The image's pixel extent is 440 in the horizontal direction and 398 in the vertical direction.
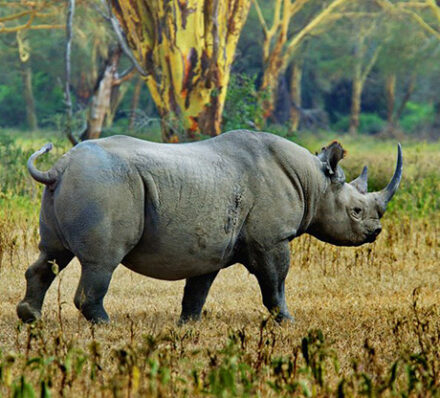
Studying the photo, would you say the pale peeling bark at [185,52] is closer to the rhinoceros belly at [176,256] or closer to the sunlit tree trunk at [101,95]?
the sunlit tree trunk at [101,95]

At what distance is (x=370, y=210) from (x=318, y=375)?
10.4 feet

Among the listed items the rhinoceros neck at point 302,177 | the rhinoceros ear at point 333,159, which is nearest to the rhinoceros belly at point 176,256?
the rhinoceros neck at point 302,177

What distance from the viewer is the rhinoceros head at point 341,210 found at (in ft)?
22.7

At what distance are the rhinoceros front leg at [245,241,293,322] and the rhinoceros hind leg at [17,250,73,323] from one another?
1.34 m

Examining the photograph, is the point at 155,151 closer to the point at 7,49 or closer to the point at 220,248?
the point at 220,248

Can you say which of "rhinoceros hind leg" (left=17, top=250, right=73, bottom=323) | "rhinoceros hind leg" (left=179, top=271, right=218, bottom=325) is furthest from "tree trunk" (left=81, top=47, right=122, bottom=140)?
"rhinoceros hind leg" (left=17, top=250, right=73, bottom=323)

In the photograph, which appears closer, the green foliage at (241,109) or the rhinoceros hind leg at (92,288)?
the rhinoceros hind leg at (92,288)

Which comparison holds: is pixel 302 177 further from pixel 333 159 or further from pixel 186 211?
pixel 186 211

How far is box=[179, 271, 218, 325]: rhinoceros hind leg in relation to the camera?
678 cm

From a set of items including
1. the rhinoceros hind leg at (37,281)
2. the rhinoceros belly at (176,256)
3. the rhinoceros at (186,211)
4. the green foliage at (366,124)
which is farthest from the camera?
the green foliage at (366,124)

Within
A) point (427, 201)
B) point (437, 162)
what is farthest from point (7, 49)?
point (427, 201)

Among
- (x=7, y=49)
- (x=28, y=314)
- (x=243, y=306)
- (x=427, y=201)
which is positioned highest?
(x=28, y=314)

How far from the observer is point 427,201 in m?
12.2

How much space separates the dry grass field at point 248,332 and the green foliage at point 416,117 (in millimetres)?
35077
